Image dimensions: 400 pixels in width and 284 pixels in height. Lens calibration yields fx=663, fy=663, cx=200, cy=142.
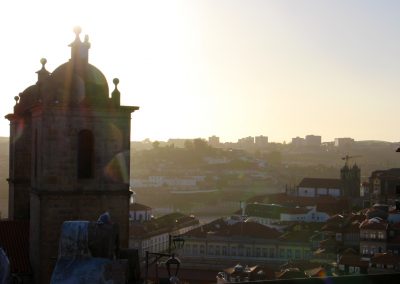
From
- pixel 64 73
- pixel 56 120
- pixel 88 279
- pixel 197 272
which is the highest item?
pixel 64 73

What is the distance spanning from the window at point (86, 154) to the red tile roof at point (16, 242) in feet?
7.96

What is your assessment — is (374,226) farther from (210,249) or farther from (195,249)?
(195,249)

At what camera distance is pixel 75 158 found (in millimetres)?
13844

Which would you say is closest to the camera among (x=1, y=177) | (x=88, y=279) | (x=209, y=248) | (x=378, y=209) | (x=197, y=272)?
(x=88, y=279)

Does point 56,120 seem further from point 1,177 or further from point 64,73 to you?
point 1,177

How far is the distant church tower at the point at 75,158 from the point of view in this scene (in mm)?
13656

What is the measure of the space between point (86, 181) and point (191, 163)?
138m

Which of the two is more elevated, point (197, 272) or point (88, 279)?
point (88, 279)

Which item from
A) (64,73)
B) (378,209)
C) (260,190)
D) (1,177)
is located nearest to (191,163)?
(260,190)

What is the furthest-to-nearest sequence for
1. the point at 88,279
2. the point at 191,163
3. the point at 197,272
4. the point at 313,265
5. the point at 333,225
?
the point at 191,163, the point at 333,225, the point at 197,272, the point at 313,265, the point at 88,279

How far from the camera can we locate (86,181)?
1397cm

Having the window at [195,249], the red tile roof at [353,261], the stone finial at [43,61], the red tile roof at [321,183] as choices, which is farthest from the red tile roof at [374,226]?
the red tile roof at [321,183]

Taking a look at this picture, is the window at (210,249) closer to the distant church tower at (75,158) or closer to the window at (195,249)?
the window at (195,249)

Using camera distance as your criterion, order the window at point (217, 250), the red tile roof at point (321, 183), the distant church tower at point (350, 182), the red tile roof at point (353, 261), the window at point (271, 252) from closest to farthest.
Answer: the red tile roof at point (353, 261) < the window at point (271, 252) < the window at point (217, 250) < the distant church tower at point (350, 182) < the red tile roof at point (321, 183)
